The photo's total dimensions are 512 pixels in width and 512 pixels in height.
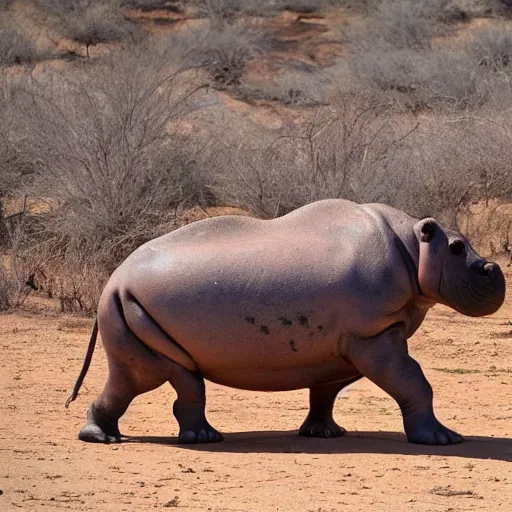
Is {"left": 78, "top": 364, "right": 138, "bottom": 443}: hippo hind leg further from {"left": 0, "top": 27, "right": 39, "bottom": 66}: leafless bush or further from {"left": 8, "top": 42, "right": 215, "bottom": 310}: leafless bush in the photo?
{"left": 0, "top": 27, "right": 39, "bottom": 66}: leafless bush


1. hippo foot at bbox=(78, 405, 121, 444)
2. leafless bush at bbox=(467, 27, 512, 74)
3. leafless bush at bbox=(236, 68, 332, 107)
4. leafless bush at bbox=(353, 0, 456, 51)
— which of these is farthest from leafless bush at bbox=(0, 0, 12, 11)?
hippo foot at bbox=(78, 405, 121, 444)

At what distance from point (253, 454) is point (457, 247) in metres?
1.64

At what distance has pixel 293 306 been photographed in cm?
757

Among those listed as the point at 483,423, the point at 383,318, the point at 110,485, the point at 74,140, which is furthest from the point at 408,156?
the point at 110,485

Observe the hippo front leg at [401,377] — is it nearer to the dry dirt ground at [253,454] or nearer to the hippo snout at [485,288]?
the dry dirt ground at [253,454]

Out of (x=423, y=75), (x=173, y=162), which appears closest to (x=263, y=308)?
(x=173, y=162)

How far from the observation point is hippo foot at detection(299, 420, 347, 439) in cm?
805

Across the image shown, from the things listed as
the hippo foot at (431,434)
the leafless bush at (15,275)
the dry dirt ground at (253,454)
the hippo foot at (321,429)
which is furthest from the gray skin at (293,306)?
the leafless bush at (15,275)

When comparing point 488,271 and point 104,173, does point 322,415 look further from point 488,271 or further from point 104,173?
point 104,173

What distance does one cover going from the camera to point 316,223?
7.96 metres

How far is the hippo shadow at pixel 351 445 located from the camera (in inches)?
294

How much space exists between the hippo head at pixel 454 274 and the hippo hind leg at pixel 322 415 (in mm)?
787

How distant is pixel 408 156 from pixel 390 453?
35.2ft

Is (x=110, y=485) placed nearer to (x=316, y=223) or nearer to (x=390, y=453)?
(x=390, y=453)
